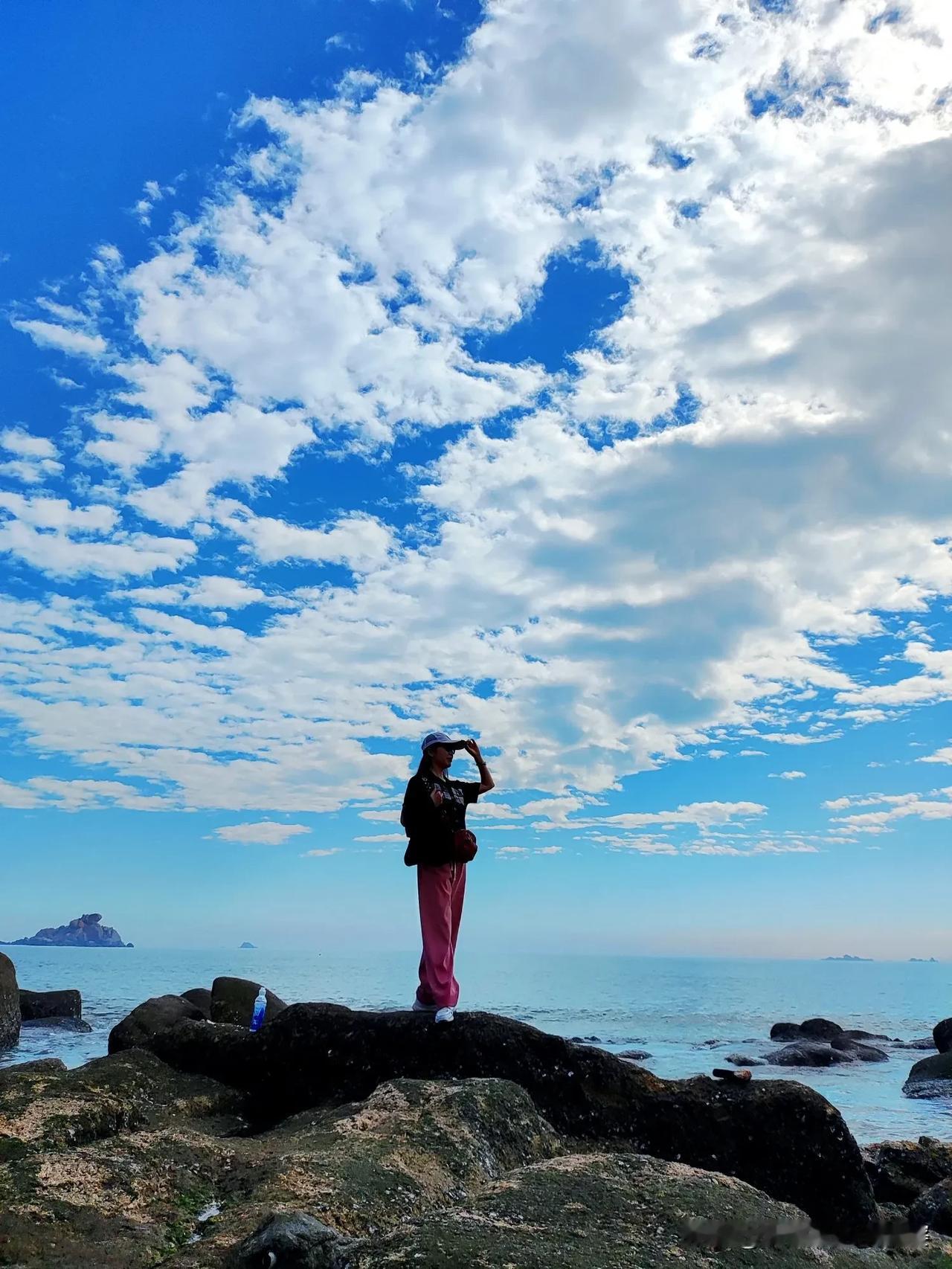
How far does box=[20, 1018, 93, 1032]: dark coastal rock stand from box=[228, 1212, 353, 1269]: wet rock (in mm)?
32311

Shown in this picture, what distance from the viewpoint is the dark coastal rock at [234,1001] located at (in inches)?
883

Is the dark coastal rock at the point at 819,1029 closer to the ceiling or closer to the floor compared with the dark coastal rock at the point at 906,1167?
closer to the floor

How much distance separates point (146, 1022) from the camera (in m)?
11.0

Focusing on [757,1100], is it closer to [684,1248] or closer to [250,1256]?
[684,1248]

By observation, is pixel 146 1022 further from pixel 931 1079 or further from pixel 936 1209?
pixel 931 1079

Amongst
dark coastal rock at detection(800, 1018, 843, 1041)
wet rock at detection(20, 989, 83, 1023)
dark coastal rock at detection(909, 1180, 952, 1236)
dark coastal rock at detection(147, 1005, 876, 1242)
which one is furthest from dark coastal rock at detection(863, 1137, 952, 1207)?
dark coastal rock at detection(800, 1018, 843, 1041)

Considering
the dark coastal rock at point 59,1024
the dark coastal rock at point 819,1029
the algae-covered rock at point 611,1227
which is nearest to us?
the algae-covered rock at point 611,1227

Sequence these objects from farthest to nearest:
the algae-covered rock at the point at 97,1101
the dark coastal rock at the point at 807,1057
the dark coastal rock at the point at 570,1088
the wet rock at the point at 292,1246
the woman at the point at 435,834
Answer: the dark coastal rock at the point at 807,1057
the woman at the point at 435,834
the dark coastal rock at the point at 570,1088
the algae-covered rock at the point at 97,1101
the wet rock at the point at 292,1246

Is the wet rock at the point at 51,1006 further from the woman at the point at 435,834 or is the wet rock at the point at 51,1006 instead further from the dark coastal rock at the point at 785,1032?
the woman at the point at 435,834

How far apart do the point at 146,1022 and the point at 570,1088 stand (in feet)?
18.5

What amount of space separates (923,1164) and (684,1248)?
855cm

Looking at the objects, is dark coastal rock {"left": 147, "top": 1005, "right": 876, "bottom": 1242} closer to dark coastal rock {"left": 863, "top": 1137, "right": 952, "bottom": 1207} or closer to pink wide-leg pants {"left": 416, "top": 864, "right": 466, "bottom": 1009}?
pink wide-leg pants {"left": 416, "top": 864, "right": 466, "bottom": 1009}

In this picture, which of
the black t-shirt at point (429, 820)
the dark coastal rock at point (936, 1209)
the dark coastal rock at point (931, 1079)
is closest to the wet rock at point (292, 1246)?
the black t-shirt at point (429, 820)

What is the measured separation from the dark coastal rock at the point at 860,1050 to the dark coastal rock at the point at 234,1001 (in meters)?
21.9
